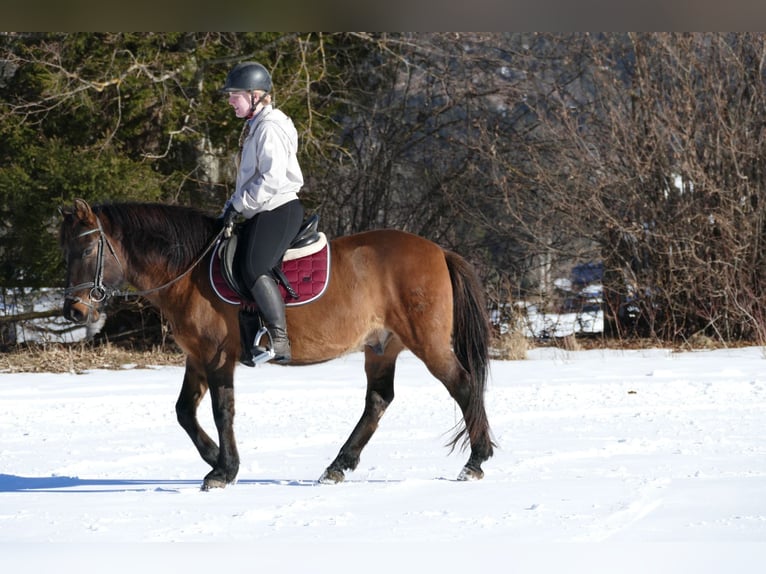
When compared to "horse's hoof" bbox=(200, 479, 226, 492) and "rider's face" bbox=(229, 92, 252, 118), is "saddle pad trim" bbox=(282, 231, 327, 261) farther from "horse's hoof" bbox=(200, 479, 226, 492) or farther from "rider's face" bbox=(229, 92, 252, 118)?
"horse's hoof" bbox=(200, 479, 226, 492)

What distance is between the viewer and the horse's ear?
266 inches

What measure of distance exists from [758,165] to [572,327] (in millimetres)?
3583

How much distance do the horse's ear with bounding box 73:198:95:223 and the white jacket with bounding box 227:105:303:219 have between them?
2.82 feet

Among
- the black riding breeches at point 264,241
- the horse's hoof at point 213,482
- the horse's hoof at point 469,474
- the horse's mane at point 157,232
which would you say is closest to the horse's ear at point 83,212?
the horse's mane at point 157,232

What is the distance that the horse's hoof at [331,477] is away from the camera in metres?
7.01

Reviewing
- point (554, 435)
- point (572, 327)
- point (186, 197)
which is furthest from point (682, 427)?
point (186, 197)

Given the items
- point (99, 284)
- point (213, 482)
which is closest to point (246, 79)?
point (99, 284)

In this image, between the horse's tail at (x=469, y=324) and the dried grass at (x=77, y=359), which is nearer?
the horse's tail at (x=469, y=324)

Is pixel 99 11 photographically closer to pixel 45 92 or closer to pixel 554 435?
pixel 554 435

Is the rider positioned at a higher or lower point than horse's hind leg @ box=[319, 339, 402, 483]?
higher

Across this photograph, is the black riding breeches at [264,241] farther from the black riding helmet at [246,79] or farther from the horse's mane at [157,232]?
the black riding helmet at [246,79]

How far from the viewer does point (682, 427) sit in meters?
9.16

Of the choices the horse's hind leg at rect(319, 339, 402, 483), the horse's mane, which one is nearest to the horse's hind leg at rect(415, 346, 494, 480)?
the horse's hind leg at rect(319, 339, 402, 483)

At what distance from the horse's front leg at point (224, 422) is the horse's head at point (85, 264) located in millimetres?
824
